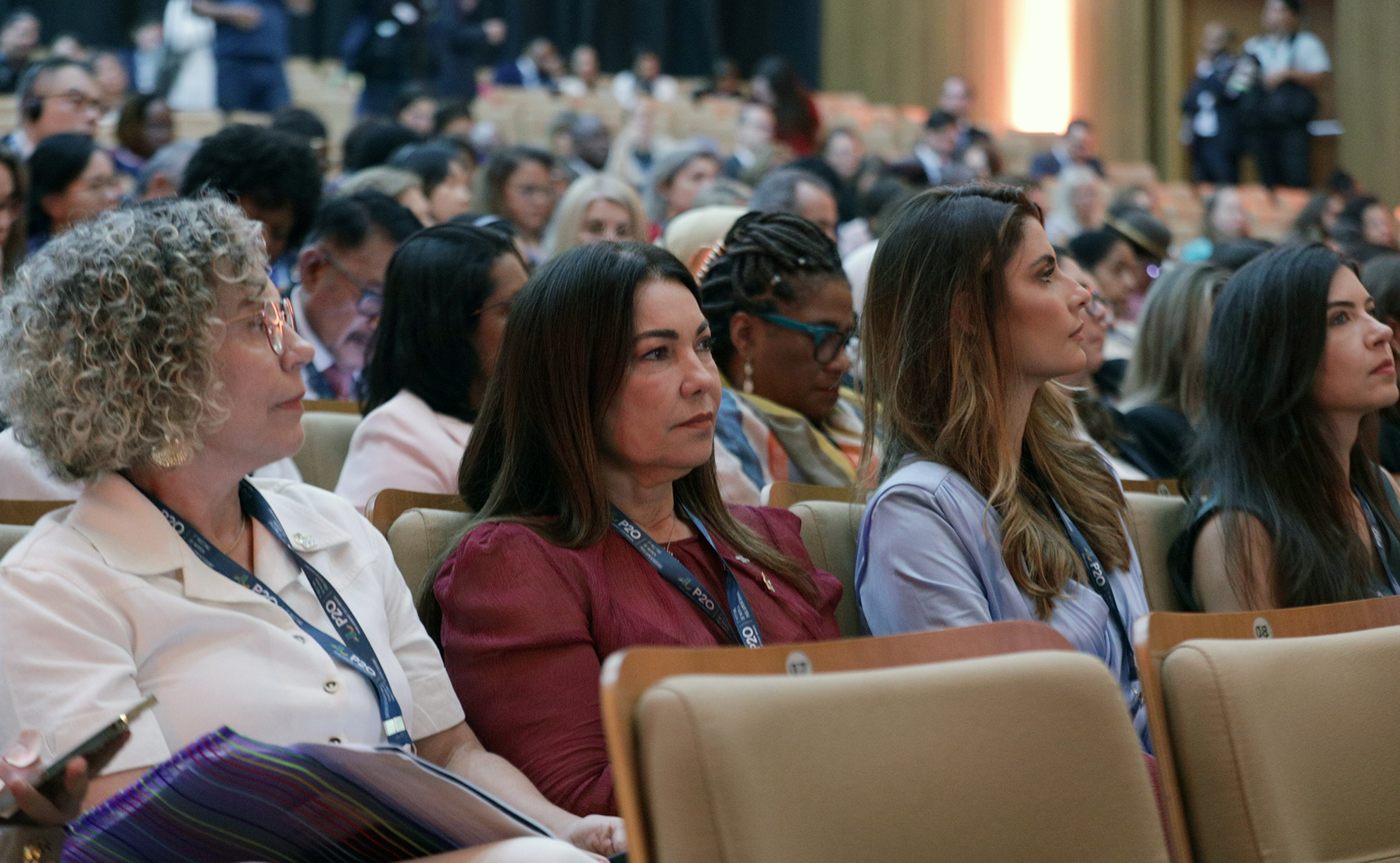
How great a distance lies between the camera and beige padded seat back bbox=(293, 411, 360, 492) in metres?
2.72

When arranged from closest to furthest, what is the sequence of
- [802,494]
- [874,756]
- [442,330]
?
[874,756] → [802,494] → [442,330]

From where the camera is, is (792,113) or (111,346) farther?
(792,113)

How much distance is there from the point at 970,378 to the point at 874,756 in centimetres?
96

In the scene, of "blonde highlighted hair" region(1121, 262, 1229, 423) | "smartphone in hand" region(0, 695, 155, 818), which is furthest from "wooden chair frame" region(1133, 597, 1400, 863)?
"blonde highlighted hair" region(1121, 262, 1229, 423)

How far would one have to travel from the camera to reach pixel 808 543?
7.07 ft

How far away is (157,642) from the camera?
1.45 metres

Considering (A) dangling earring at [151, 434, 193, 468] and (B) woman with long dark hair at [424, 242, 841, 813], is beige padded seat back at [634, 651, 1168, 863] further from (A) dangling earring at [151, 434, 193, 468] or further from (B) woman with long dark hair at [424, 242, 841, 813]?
(A) dangling earring at [151, 434, 193, 468]

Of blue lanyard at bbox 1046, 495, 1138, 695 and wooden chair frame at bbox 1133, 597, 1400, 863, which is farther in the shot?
blue lanyard at bbox 1046, 495, 1138, 695

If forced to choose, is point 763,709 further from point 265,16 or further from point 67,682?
point 265,16

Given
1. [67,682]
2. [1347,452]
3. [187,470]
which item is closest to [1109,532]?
[1347,452]

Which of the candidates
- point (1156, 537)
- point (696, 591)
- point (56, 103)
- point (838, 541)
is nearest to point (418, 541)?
point (696, 591)

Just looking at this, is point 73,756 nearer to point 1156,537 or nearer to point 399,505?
point 399,505

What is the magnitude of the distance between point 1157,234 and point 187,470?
4751mm

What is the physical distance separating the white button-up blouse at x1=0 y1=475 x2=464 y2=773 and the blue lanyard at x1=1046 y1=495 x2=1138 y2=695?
1.00 m
